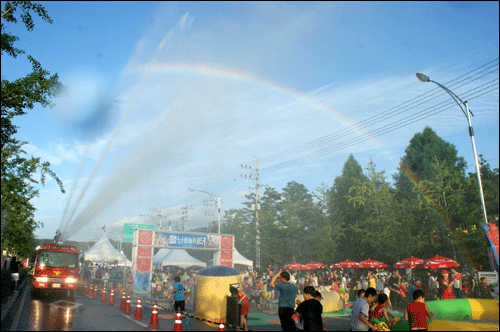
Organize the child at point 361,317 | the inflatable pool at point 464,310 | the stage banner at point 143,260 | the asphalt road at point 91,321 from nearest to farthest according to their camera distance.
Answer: the child at point 361,317, the asphalt road at point 91,321, the inflatable pool at point 464,310, the stage banner at point 143,260

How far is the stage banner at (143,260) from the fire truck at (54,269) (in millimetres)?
9986

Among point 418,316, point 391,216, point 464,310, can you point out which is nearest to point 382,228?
point 391,216

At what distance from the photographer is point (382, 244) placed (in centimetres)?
3706

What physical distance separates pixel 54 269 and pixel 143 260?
11674 millimetres

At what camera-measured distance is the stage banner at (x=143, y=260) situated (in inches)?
1271

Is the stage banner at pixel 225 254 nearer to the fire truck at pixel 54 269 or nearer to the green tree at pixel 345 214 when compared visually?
the fire truck at pixel 54 269

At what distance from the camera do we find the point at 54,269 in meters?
21.7

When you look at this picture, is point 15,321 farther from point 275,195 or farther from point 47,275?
point 275,195

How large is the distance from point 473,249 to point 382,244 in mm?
7875

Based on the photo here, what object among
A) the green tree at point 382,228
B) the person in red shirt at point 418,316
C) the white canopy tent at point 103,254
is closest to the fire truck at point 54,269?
the white canopy tent at point 103,254

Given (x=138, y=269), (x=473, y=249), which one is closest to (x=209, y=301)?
(x=138, y=269)

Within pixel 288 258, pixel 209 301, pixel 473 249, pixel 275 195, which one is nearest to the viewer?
pixel 209 301

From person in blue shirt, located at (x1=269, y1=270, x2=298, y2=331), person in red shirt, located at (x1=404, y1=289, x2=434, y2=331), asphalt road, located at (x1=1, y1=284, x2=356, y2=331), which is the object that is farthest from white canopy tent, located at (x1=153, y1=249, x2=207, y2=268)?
person in red shirt, located at (x1=404, y1=289, x2=434, y2=331)

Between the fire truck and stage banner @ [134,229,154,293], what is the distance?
999 centimetres
